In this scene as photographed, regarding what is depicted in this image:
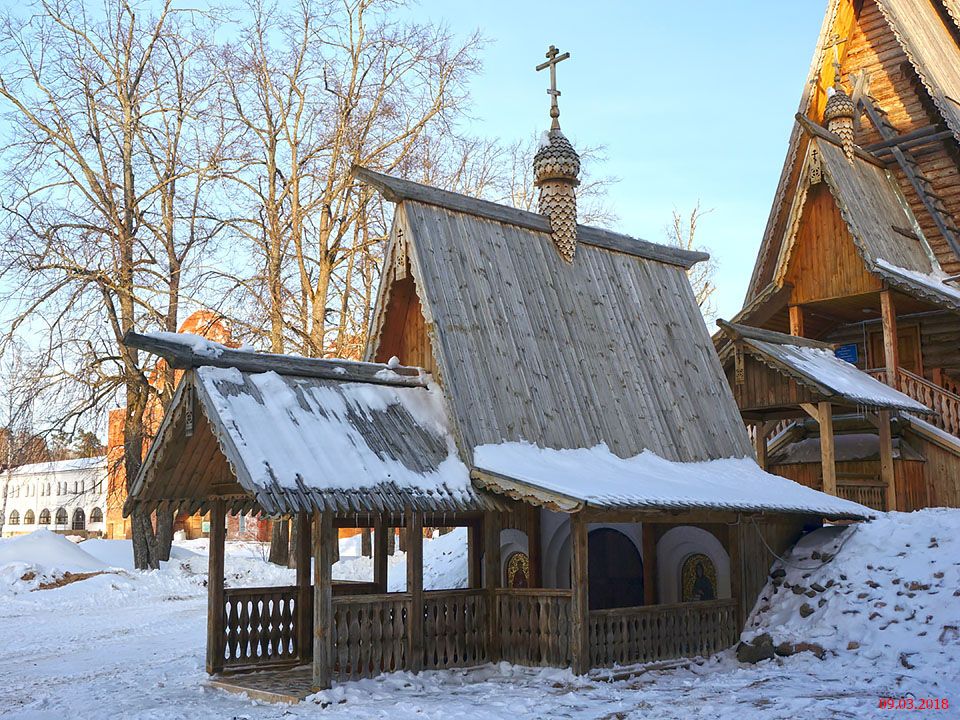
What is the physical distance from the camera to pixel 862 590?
1393 centimetres

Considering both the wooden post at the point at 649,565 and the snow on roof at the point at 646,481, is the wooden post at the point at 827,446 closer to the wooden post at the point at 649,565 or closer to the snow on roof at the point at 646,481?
the snow on roof at the point at 646,481

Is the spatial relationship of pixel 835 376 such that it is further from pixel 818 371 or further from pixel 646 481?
pixel 646 481

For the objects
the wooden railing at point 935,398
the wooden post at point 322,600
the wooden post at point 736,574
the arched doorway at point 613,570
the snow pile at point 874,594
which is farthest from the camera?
the wooden railing at point 935,398

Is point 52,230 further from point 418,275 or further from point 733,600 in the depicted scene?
point 733,600

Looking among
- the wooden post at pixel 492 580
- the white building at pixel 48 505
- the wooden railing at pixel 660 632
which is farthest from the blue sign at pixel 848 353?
the white building at pixel 48 505

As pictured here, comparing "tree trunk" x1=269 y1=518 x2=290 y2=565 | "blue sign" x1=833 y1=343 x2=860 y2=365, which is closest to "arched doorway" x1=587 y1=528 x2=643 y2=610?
"blue sign" x1=833 y1=343 x2=860 y2=365

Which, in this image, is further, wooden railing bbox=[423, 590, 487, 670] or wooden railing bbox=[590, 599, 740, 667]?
wooden railing bbox=[590, 599, 740, 667]

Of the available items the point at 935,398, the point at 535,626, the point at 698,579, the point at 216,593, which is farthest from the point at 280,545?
the point at 535,626

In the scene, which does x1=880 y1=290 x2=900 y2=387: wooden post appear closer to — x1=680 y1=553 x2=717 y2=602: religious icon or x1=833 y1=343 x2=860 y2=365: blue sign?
x1=833 y1=343 x2=860 y2=365: blue sign

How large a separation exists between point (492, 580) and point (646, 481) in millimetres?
2308

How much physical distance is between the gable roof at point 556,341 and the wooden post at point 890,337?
651cm

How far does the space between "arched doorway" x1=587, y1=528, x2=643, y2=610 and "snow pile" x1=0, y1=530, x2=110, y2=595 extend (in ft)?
50.3

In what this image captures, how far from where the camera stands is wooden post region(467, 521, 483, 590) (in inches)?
597

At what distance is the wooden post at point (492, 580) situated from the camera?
13078 mm
